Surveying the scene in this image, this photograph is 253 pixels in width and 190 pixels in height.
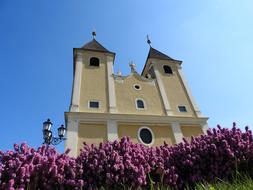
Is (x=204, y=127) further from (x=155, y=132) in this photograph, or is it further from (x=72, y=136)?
(x=72, y=136)

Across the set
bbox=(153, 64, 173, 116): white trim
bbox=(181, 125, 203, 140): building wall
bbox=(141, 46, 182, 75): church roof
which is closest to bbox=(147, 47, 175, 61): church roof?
bbox=(141, 46, 182, 75): church roof

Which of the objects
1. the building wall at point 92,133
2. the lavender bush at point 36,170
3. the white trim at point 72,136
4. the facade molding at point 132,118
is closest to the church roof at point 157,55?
the facade molding at point 132,118

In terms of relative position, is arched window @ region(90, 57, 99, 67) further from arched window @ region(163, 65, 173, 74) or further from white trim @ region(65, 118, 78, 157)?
white trim @ region(65, 118, 78, 157)

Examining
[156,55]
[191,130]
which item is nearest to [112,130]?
[191,130]

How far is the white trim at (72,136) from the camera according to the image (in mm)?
13570

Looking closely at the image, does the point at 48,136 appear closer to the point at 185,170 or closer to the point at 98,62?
the point at 185,170

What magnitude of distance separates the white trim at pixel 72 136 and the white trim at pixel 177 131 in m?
7.03

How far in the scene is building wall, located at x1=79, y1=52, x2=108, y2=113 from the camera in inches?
660

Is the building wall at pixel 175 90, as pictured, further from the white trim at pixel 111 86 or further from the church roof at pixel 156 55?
the white trim at pixel 111 86

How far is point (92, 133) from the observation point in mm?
14891

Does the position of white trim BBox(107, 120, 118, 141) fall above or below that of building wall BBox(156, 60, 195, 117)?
below

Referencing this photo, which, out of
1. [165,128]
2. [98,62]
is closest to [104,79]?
[98,62]

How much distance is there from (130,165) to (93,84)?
43.7ft

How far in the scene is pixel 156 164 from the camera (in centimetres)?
Result: 593
